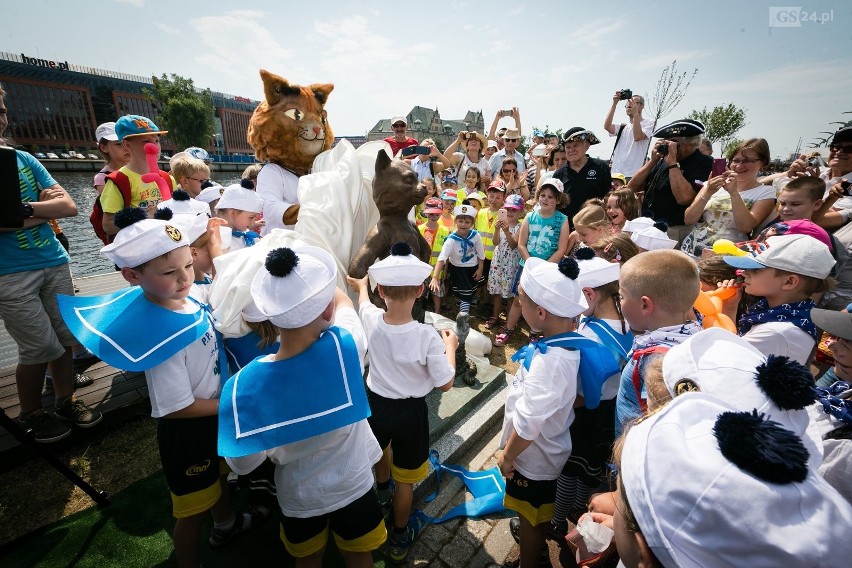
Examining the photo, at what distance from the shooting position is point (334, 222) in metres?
2.67

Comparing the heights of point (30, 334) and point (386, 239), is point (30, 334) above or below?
below

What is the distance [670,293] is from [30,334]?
14.5 feet

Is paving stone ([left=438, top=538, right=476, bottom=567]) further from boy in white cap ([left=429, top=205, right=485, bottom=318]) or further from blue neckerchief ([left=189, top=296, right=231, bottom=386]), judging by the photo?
boy in white cap ([left=429, top=205, right=485, bottom=318])

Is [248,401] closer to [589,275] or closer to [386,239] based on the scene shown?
[386,239]

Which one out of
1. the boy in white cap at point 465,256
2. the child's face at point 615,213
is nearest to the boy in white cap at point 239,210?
the boy in white cap at point 465,256

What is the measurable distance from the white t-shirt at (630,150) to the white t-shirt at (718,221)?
219cm

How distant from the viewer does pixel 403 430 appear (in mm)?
2270

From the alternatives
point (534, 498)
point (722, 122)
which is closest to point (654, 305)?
point (534, 498)

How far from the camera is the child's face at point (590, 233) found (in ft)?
12.9

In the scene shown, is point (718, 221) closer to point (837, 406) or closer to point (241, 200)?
Answer: point (837, 406)

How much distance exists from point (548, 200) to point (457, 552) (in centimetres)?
396

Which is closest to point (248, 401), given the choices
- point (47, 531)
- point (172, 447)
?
point (172, 447)

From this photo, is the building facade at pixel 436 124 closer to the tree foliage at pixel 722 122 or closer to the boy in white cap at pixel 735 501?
the tree foliage at pixel 722 122

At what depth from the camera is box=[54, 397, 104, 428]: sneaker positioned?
2.96 m
